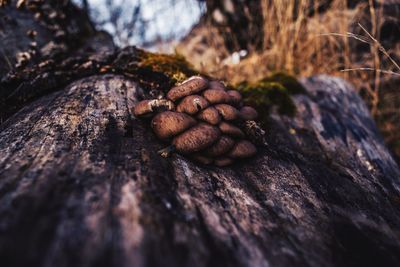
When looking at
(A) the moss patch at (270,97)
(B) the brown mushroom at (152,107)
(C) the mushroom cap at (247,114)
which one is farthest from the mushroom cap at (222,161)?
(A) the moss patch at (270,97)

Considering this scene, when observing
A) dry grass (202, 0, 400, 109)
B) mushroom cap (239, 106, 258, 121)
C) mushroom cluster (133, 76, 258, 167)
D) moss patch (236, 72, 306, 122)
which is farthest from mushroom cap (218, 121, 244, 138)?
dry grass (202, 0, 400, 109)

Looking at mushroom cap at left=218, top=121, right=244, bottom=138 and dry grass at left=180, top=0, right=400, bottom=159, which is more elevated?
dry grass at left=180, top=0, right=400, bottom=159

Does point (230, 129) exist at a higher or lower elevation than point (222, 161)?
higher

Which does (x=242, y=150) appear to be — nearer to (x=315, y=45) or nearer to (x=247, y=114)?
(x=247, y=114)

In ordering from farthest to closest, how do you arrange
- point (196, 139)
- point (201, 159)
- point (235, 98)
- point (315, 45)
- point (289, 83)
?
point (315, 45) < point (289, 83) < point (235, 98) < point (201, 159) < point (196, 139)

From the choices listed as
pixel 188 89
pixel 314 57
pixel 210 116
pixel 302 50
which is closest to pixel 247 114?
pixel 210 116

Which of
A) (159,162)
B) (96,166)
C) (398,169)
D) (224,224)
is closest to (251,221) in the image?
(224,224)

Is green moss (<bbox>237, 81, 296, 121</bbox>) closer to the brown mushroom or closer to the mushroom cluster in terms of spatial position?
the mushroom cluster
